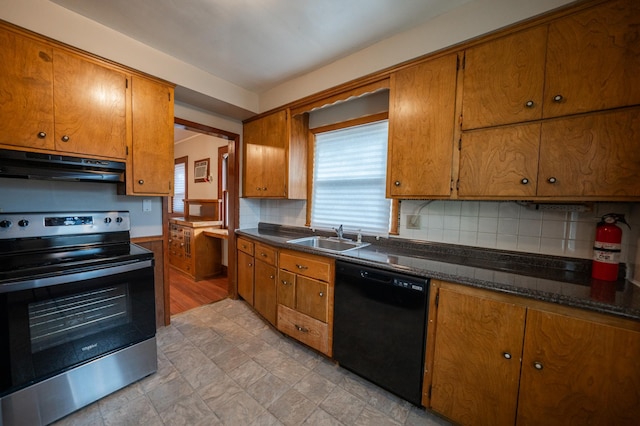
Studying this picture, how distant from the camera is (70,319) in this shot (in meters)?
1.46

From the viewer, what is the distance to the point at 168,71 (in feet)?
7.04

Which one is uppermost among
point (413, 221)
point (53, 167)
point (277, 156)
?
point (277, 156)

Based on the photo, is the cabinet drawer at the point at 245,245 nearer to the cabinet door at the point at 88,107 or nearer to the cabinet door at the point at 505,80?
the cabinet door at the point at 88,107

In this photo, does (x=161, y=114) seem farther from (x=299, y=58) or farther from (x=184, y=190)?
(x=184, y=190)

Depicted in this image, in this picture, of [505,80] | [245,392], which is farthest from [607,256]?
[245,392]

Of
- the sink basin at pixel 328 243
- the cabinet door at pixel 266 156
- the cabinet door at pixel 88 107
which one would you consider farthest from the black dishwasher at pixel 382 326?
the cabinet door at pixel 88 107

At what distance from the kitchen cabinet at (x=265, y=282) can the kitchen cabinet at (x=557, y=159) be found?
1755 millimetres

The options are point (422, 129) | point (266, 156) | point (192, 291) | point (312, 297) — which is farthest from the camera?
point (192, 291)

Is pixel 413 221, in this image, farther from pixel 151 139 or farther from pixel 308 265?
pixel 151 139

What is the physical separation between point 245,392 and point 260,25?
266cm

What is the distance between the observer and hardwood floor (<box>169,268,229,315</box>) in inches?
117

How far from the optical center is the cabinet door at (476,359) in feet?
4.00

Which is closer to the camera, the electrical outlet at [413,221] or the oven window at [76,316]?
the oven window at [76,316]

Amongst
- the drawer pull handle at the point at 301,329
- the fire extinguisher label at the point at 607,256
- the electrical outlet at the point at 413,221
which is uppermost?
the electrical outlet at the point at 413,221
